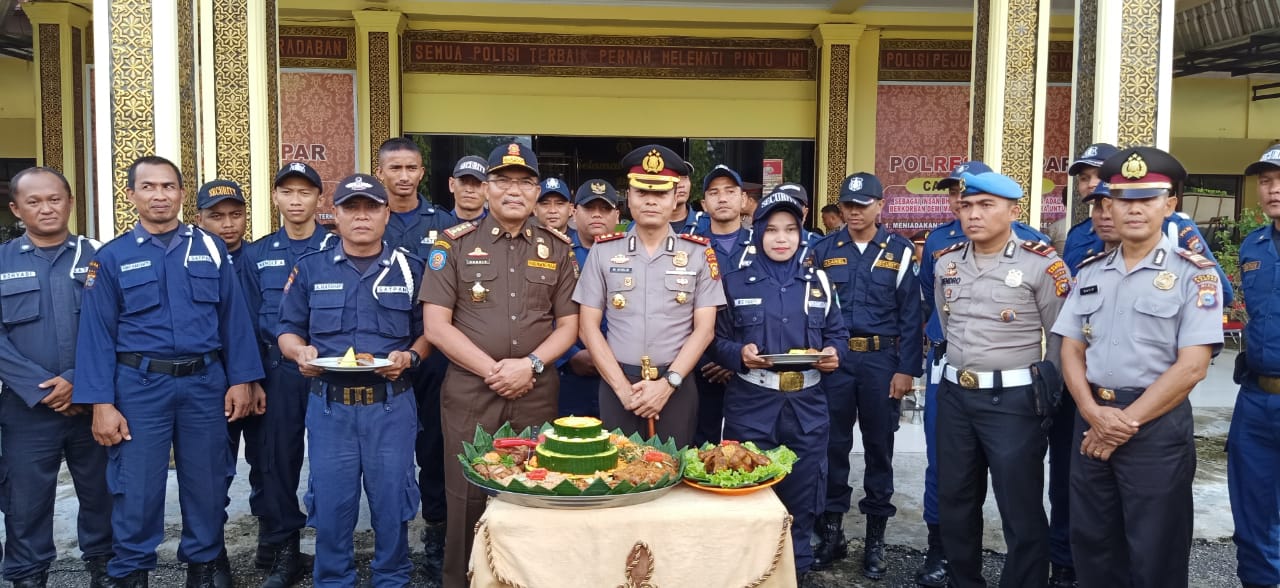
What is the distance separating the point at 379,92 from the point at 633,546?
8.88 metres

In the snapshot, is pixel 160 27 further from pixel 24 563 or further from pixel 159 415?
pixel 24 563

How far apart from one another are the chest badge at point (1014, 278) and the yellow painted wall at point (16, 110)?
13602 millimetres

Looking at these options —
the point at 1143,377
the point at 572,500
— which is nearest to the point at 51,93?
the point at 572,500

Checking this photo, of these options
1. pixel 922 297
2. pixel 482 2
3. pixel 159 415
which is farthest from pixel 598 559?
pixel 482 2

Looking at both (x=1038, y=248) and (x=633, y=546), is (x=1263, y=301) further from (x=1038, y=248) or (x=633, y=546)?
(x=633, y=546)

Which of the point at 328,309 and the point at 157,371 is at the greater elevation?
A: the point at 328,309

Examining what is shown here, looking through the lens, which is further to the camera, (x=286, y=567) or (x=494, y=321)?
(x=286, y=567)

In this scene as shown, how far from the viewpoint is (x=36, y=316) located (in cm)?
355

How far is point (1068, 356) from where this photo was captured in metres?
3.20

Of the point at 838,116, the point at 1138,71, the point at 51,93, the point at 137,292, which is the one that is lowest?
the point at 137,292

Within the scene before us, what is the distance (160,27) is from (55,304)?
7.10 ft

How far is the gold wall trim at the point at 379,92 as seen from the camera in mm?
10188

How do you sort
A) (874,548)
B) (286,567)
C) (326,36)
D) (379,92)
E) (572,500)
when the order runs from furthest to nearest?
(326,36) < (379,92) < (874,548) < (286,567) < (572,500)

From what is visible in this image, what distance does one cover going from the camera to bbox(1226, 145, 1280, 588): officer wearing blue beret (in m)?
3.43
